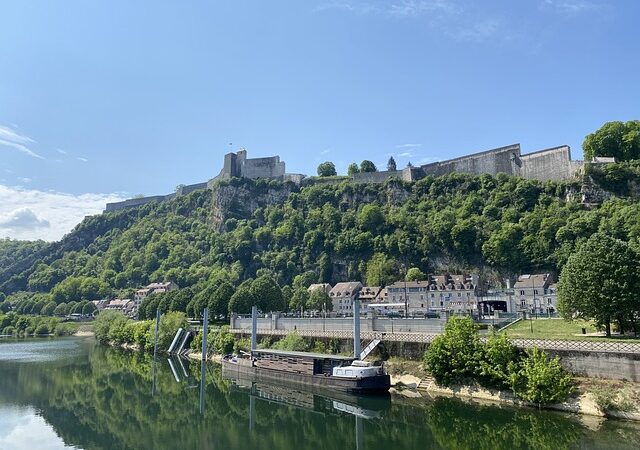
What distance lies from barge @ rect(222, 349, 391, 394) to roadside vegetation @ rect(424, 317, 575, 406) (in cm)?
390

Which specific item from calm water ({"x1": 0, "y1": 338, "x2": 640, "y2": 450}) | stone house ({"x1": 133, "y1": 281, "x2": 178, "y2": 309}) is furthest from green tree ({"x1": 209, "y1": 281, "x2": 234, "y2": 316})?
stone house ({"x1": 133, "y1": 281, "x2": 178, "y2": 309})

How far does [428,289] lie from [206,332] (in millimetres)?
35499

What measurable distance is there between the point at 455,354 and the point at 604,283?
980cm

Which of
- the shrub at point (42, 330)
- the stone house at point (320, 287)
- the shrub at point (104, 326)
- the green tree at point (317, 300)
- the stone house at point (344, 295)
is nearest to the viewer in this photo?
the green tree at point (317, 300)

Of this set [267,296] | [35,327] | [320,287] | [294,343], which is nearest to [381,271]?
[320,287]

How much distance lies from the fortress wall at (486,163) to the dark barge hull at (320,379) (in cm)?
6970

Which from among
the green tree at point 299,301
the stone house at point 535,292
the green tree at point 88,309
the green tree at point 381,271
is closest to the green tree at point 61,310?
the green tree at point 88,309

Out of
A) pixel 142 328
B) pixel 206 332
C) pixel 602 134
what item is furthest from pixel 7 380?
pixel 602 134

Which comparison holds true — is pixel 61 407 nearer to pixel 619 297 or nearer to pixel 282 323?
pixel 282 323

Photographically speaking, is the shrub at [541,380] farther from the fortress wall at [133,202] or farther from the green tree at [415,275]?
the fortress wall at [133,202]

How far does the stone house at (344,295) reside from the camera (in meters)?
80.8

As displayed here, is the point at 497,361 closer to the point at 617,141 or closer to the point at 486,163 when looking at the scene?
the point at 617,141

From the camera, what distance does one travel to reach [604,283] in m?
26.9

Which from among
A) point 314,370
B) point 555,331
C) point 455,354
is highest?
point 555,331
